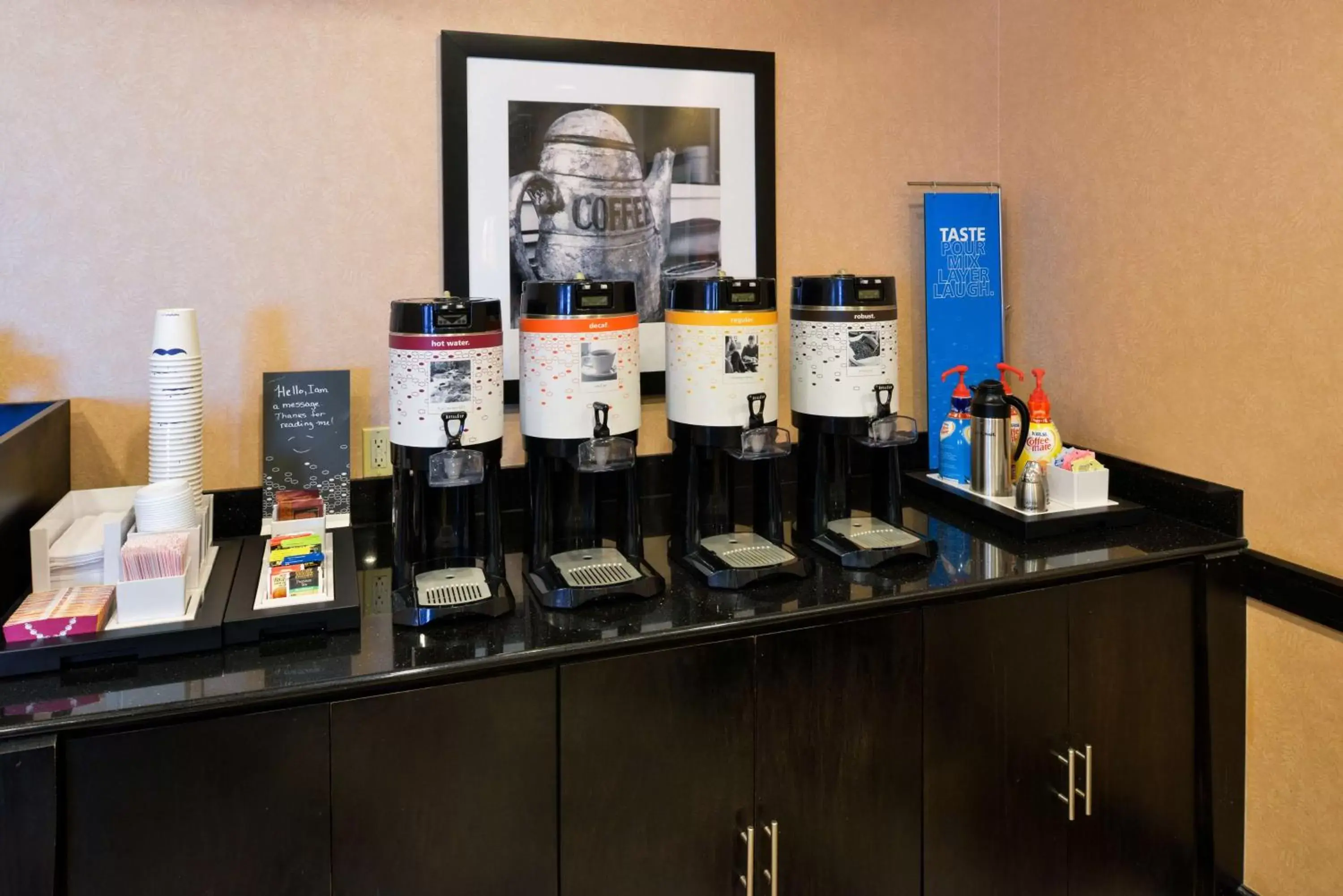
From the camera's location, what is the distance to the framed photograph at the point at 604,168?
6.02 ft

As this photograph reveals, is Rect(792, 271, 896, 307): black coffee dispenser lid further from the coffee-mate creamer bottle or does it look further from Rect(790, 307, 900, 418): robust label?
the coffee-mate creamer bottle

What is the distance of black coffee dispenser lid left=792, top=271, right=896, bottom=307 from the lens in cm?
165

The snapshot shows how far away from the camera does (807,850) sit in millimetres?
1469

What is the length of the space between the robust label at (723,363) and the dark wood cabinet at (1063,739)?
1.59 feet

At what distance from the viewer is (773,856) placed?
1435mm

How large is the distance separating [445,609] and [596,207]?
97cm

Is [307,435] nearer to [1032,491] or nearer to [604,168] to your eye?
[604,168]

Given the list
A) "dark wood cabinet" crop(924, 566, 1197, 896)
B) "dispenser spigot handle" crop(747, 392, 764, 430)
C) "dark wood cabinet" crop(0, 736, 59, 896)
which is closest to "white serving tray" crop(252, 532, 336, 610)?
"dark wood cabinet" crop(0, 736, 59, 896)

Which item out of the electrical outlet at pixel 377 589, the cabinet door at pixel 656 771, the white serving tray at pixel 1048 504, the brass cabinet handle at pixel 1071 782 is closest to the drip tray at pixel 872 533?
the white serving tray at pixel 1048 504

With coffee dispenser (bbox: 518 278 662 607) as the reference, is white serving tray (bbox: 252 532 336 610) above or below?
below

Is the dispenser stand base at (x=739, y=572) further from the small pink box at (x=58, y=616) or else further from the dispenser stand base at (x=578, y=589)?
the small pink box at (x=58, y=616)

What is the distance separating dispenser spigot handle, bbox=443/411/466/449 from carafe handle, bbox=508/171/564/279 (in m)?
0.55

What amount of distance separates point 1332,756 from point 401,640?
1655mm

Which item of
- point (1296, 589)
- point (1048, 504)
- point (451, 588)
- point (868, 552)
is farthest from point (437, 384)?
point (1296, 589)
